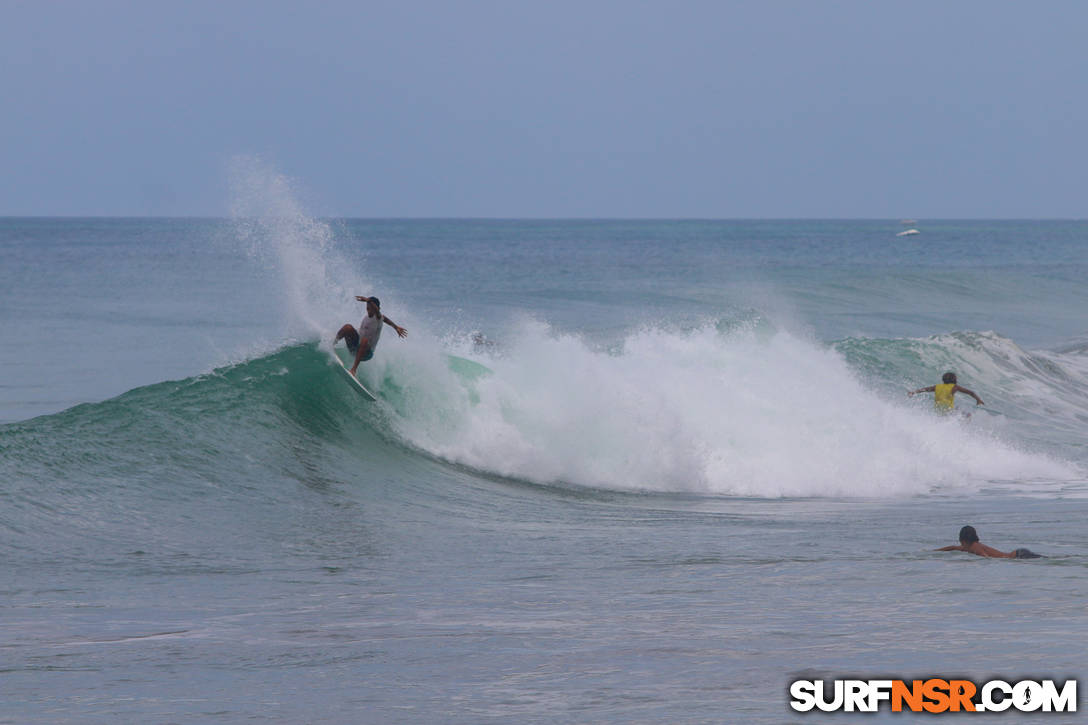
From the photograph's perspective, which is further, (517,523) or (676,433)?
(676,433)

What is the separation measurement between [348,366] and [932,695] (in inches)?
443

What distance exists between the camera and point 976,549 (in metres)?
10.3

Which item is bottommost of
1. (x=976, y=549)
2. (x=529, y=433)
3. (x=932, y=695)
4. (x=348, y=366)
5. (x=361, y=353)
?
(x=932, y=695)

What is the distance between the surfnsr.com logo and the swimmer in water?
3655 mm

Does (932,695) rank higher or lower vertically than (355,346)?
lower

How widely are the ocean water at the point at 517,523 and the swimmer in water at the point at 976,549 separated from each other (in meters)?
0.31

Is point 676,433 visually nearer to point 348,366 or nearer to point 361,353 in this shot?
point 361,353

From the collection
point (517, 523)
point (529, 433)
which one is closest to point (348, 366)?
point (529, 433)

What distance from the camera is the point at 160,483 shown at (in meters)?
12.7

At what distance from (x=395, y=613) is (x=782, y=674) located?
275 cm

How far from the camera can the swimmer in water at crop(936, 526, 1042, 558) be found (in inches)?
403

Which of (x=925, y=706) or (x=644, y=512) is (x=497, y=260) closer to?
(x=644, y=512)

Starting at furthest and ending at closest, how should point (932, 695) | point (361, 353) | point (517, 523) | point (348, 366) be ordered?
1. point (348, 366)
2. point (361, 353)
3. point (517, 523)
4. point (932, 695)

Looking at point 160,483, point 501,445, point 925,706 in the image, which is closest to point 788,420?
point 501,445
